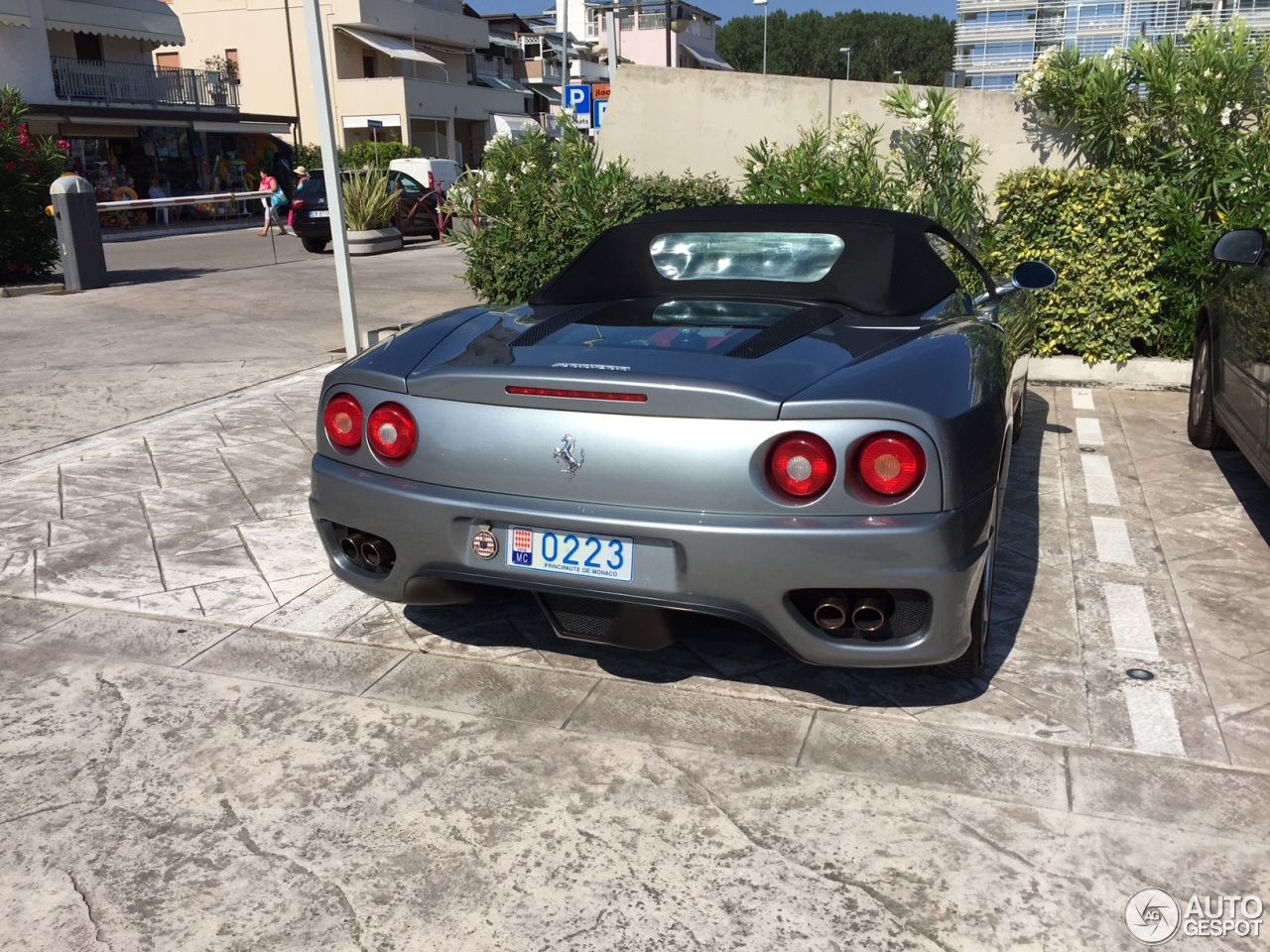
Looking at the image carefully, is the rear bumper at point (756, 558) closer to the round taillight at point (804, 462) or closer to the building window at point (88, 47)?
the round taillight at point (804, 462)

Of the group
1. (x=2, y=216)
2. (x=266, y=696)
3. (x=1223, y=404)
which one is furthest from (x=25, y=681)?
(x=2, y=216)

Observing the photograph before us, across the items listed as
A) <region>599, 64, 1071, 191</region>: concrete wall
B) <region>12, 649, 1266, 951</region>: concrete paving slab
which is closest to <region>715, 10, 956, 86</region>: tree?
<region>599, 64, 1071, 191</region>: concrete wall

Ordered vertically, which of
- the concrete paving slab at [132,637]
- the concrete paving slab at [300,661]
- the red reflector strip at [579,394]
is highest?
the red reflector strip at [579,394]

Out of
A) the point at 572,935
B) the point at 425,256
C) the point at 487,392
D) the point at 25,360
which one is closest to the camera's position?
the point at 572,935

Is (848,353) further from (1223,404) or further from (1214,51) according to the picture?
(1214,51)

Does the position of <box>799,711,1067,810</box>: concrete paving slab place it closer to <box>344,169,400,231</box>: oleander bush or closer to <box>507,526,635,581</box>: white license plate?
<box>507,526,635,581</box>: white license plate

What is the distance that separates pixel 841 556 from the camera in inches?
115

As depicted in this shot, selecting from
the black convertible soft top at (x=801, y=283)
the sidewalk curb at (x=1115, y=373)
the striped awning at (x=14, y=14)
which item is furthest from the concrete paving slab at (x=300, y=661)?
the striped awning at (x=14, y=14)

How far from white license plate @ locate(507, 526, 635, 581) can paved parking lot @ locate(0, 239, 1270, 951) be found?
0.51m

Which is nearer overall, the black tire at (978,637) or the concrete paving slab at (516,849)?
the concrete paving slab at (516,849)

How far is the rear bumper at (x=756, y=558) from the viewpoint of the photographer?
293 centimetres

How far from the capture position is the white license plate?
10.1 ft

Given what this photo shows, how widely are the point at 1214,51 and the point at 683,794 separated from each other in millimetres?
7297

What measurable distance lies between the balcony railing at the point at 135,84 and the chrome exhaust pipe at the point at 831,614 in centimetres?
3736
